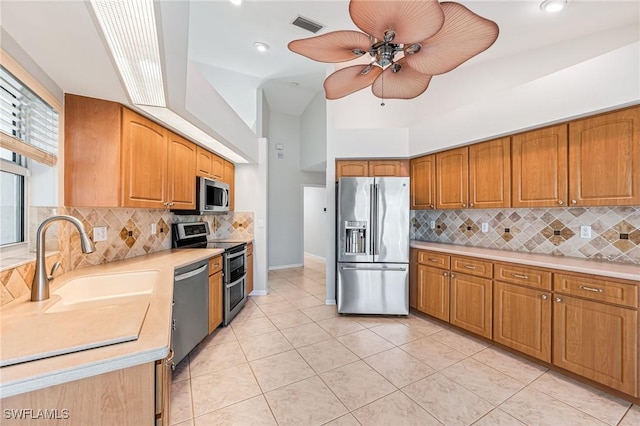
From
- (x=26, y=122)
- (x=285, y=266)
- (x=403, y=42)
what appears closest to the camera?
(x=26, y=122)

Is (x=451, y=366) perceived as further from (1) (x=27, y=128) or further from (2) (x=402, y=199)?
(1) (x=27, y=128)

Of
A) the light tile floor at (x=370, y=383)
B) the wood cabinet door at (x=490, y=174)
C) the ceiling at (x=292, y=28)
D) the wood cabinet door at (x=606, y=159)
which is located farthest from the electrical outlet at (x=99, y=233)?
the wood cabinet door at (x=606, y=159)

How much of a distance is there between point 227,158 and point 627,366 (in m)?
4.46

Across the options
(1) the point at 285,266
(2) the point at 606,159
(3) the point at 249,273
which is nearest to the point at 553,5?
(2) the point at 606,159

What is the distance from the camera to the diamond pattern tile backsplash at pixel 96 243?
1426 mm

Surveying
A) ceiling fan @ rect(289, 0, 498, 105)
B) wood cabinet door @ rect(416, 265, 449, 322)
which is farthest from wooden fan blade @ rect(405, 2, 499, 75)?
wood cabinet door @ rect(416, 265, 449, 322)

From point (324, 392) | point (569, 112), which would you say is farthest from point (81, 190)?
point (569, 112)

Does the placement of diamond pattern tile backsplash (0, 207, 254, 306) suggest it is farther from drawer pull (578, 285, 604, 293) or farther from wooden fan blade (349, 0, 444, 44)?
drawer pull (578, 285, 604, 293)

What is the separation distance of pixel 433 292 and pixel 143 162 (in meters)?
3.27

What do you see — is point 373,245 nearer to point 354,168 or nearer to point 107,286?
point 354,168

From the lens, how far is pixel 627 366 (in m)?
1.83

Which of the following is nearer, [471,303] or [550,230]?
[550,230]

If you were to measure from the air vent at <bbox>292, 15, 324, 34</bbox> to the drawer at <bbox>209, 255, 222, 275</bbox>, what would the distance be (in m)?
2.71

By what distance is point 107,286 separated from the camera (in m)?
1.86
